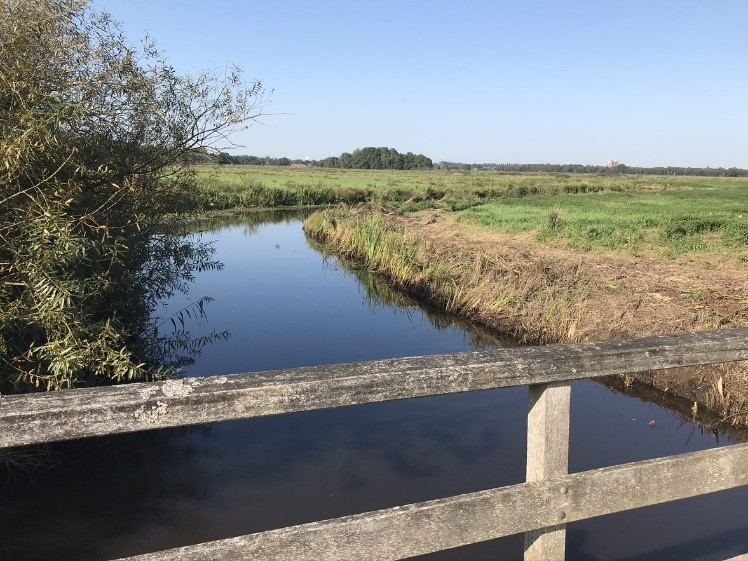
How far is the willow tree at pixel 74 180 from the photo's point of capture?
4734 mm

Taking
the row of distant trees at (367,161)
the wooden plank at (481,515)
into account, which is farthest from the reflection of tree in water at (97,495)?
the row of distant trees at (367,161)

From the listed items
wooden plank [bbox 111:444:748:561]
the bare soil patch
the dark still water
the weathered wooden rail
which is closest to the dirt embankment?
the bare soil patch

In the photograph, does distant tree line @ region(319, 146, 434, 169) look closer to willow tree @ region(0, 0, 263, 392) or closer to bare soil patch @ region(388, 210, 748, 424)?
bare soil patch @ region(388, 210, 748, 424)

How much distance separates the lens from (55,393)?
1.73 m

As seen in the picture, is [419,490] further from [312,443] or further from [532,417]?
[532,417]

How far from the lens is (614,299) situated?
37.1 feet

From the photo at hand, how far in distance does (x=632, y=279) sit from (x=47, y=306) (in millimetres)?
11559

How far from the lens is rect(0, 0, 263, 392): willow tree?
4.73 m

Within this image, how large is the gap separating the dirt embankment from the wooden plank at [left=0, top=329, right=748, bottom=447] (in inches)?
276

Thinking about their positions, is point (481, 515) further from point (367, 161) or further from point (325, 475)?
point (367, 161)

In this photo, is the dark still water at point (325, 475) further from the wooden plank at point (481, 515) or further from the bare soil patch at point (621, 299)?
the wooden plank at point (481, 515)

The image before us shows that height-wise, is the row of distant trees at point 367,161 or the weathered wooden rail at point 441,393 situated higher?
the row of distant trees at point 367,161

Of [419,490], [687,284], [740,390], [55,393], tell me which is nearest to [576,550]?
[419,490]

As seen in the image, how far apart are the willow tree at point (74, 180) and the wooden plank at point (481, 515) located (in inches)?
147
